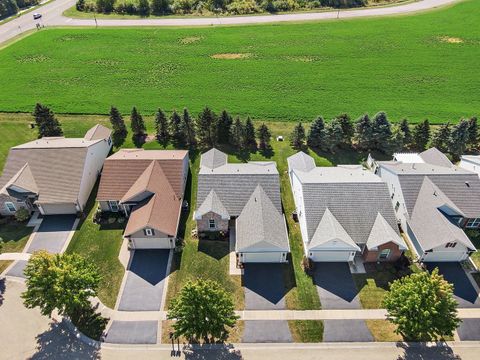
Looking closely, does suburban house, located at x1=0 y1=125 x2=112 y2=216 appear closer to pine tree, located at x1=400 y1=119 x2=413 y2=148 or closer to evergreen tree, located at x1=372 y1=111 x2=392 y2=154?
evergreen tree, located at x1=372 y1=111 x2=392 y2=154

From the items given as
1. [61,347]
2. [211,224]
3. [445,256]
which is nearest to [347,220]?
[445,256]

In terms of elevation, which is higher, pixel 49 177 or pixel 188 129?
pixel 188 129

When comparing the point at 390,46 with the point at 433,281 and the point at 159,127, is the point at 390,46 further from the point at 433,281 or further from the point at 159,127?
the point at 433,281

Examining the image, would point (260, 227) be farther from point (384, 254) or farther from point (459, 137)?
point (459, 137)

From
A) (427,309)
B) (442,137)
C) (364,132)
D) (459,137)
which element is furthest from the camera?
(364,132)

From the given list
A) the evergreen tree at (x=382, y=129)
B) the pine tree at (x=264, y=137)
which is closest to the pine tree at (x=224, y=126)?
the pine tree at (x=264, y=137)

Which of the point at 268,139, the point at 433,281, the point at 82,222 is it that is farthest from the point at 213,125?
the point at 433,281

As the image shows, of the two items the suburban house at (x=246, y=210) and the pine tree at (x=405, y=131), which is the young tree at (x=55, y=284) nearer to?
the suburban house at (x=246, y=210)
